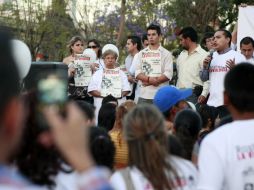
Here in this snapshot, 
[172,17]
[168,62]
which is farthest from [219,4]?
[168,62]

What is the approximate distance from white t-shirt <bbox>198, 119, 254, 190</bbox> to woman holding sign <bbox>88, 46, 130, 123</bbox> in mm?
6467

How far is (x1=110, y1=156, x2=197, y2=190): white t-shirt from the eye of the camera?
3650 mm

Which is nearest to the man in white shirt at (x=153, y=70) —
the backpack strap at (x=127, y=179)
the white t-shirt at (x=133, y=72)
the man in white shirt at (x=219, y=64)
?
the white t-shirt at (x=133, y=72)

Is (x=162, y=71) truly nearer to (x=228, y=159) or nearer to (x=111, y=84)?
(x=111, y=84)

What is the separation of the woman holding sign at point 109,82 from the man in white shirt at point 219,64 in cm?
155

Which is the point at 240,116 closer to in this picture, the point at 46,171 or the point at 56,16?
the point at 46,171

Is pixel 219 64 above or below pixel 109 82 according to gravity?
above

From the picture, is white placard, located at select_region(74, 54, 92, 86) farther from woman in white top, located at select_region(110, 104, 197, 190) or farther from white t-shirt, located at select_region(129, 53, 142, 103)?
woman in white top, located at select_region(110, 104, 197, 190)

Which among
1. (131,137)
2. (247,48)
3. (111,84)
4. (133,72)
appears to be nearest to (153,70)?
(111,84)

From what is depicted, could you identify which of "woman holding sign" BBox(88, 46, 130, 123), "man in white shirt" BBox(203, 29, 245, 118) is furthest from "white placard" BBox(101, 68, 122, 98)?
"man in white shirt" BBox(203, 29, 245, 118)

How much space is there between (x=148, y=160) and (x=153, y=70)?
6619mm

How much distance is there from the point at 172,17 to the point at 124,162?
18.5 m

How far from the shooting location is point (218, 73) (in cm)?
939

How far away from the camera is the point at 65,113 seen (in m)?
1.86
